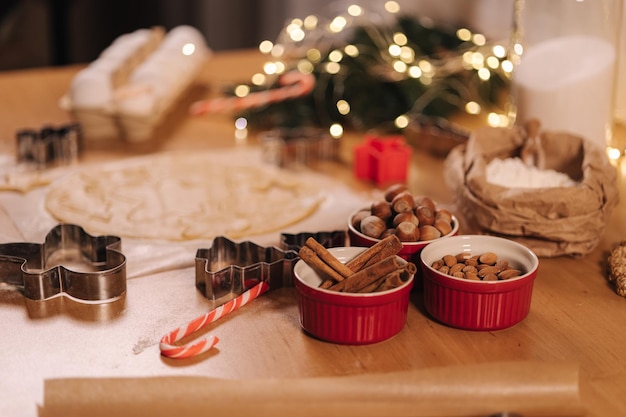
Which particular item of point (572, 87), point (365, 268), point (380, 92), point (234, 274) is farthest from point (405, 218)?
point (380, 92)

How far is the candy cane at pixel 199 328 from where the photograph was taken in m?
0.91

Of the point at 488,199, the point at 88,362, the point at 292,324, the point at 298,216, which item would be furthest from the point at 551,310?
the point at 88,362

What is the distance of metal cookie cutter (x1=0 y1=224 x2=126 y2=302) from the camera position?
1.03 metres

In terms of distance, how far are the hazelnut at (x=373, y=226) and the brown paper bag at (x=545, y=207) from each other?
0.18 meters

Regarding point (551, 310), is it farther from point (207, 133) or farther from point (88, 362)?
point (207, 133)

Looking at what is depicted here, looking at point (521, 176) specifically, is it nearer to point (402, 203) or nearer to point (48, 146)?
point (402, 203)

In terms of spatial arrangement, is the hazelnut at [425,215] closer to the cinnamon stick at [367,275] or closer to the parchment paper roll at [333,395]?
the cinnamon stick at [367,275]

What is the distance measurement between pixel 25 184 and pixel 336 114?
2.25 ft

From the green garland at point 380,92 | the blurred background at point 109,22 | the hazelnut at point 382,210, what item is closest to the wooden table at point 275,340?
the hazelnut at point 382,210

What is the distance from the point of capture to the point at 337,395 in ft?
2.65

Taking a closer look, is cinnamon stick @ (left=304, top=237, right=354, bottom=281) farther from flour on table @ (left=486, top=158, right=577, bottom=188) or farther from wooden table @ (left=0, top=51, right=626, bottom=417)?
flour on table @ (left=486, top=158, right=577, bottom=188)

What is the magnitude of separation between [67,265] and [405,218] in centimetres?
48

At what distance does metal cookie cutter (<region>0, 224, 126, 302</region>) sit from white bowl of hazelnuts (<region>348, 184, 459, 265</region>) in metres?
0.31

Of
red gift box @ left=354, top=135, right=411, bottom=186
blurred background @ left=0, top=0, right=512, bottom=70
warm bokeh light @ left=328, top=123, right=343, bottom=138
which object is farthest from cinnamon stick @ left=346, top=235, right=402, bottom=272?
blurred background @ left=0, top=0, right=512, bottom=70
